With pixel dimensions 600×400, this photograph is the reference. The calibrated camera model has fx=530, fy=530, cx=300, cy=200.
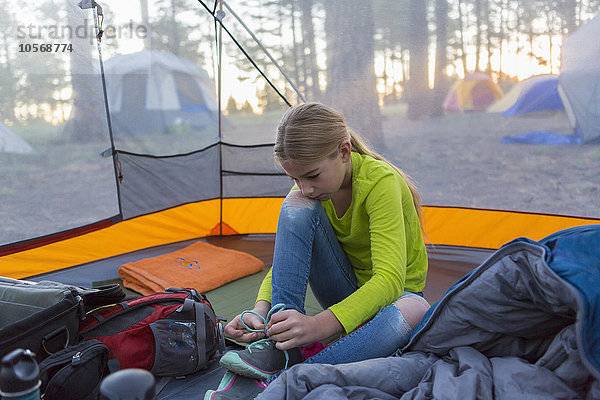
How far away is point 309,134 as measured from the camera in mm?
1213

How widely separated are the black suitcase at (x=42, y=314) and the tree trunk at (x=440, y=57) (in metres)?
1.46

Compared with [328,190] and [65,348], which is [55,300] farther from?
[328,190]

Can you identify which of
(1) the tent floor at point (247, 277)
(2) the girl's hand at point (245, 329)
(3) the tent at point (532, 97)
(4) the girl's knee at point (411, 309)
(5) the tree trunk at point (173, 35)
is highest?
(5) the tree trunk at point (173, 35)

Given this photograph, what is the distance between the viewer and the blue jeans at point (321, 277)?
1150 mm

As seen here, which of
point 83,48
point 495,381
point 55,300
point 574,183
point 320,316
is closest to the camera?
point 495,381

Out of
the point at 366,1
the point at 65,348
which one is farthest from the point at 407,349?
the point at 366,1

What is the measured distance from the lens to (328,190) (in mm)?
1274

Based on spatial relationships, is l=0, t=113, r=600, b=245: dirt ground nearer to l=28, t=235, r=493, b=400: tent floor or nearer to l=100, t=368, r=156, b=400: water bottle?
l=28, t=235, r=493, b=400: tent floor

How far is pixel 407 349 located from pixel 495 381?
0.25 meters

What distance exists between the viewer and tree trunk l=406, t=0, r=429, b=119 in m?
2.11

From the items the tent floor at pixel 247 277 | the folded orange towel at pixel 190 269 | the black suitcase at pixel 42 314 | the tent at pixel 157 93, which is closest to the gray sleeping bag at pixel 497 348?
the black suitcase at pixel 42 314

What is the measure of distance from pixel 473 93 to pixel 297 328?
1413 mm

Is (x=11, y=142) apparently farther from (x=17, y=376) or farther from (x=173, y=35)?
(x=17, y=376)

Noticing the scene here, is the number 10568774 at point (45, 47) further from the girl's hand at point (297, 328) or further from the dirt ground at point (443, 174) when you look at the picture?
the girl's hand at point (297, 328)
